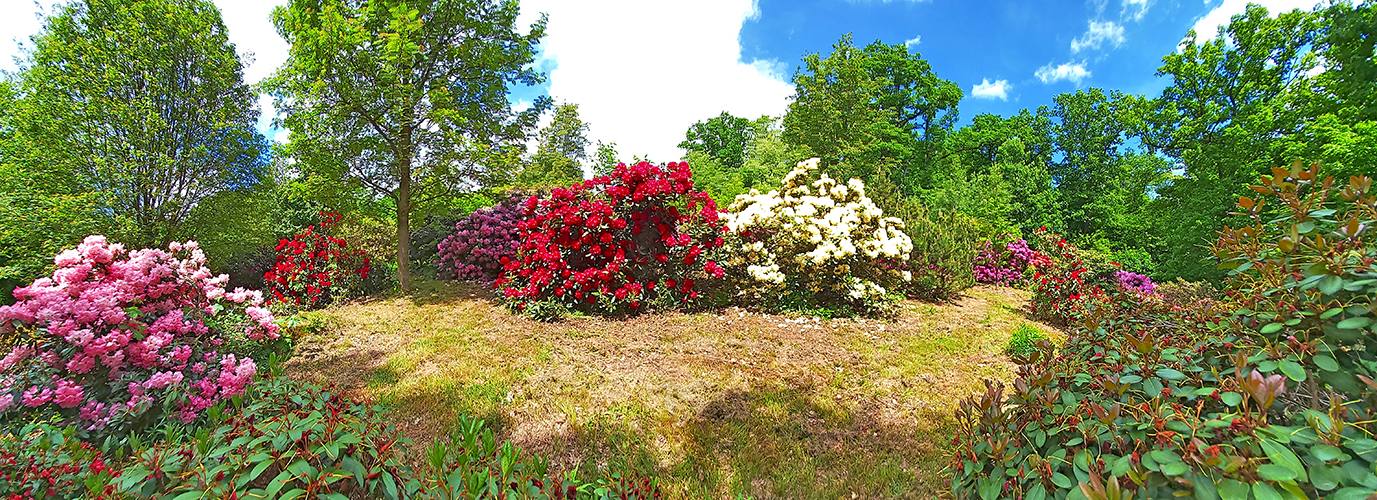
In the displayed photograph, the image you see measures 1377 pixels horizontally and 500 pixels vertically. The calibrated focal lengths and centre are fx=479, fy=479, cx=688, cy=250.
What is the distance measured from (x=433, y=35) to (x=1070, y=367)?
8834mm

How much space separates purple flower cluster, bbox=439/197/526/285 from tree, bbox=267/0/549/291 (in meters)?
1.35

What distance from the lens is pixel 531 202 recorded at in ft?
20.7

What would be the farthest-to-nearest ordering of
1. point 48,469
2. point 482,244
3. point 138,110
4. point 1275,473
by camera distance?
point 482,244 → point 138,110 → point 48,469 → point 1275,473

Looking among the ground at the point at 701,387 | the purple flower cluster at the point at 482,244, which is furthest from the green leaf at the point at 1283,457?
the purple flower cluster at the point at 482,244

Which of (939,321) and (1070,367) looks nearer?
(1070,367)

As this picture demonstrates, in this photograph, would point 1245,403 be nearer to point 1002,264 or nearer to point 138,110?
point 1002,264

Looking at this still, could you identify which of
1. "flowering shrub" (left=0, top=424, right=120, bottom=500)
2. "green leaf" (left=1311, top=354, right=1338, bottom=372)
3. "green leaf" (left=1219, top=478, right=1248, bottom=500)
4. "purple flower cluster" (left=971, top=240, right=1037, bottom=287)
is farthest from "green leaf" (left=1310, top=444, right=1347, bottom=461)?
"purple flower cluster" (left=971, top=240, right=1037, bottom=287)

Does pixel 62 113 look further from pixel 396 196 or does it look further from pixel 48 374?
pixel 48 374

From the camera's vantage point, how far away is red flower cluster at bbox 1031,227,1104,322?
18.5 feet

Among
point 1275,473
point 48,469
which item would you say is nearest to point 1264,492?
point 1275,473

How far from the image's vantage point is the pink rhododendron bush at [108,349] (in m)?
2.44

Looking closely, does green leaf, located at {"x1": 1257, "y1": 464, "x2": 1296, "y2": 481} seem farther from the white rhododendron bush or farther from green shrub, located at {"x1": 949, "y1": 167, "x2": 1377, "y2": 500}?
the white rhododendron bush

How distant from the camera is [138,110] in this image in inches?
273

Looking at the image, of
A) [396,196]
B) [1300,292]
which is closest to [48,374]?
[1300,292]
